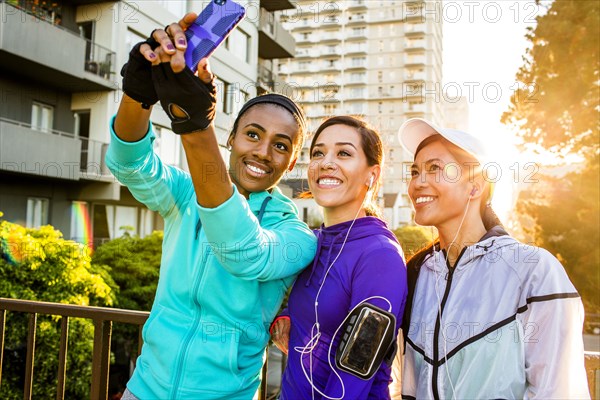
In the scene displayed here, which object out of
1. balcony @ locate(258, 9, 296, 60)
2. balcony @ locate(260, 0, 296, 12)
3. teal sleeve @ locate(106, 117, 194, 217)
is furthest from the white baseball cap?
balcony @ locate(260, 0, 296, 12)

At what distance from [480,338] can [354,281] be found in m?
0.47

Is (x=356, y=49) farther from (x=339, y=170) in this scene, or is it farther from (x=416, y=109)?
(x=339, y=170)

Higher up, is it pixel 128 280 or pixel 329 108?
pixel 329 108

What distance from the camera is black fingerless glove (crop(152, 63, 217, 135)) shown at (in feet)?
3.77

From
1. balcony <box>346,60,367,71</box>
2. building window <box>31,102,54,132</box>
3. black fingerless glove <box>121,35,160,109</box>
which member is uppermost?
balcony <box>346,60,367,71</box>

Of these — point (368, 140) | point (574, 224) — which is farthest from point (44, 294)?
point (574, 224)

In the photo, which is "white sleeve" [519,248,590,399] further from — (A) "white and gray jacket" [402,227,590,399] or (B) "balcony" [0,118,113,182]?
(B) "balcony" [0,118,113,182]

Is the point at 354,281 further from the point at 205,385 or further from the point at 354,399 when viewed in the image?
the point at 205,385

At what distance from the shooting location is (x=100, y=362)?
2.79 meters

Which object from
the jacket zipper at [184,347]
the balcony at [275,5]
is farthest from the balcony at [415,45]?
the jacket zipper at [184,347]

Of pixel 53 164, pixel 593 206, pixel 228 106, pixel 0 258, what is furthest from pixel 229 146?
pixel 228 106

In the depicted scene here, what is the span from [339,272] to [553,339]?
0.69 m

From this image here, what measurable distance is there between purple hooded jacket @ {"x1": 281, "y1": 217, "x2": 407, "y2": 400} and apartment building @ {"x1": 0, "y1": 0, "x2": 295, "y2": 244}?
923 centimetres

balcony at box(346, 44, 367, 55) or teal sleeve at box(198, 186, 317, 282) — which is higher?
balcony at box(346, 44, 367, 55)
